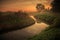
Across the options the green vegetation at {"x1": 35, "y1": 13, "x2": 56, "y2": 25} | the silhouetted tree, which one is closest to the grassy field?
the green vegetation at {"x1": 35, "y1": 13, "x2": 56, "y2": 25}

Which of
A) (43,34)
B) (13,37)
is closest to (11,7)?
(13,37)

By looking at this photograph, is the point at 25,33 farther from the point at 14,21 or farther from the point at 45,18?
the point at 45,18

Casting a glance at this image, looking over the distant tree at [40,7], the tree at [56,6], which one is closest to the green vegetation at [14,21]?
the distant tree at [40,7]

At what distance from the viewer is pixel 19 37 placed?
231 cm

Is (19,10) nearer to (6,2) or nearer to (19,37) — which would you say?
(6,2)

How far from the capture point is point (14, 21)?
236 cm

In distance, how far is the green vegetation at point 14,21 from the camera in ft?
7.54

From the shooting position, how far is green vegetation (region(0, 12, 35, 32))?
2.30m

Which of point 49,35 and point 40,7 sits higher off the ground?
point 40,7

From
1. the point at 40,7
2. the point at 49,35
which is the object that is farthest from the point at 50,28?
the point at 40,7

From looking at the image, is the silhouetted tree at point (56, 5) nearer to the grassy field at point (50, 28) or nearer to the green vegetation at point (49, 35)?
the grassy field at point (50, 28)

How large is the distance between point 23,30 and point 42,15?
1.11 feet

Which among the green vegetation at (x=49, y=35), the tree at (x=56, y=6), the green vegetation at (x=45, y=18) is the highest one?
the tree at (x=56, y=6)

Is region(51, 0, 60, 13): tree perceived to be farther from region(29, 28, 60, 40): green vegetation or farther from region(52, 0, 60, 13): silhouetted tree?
region(29, 28, 60, 40): green vegetation
